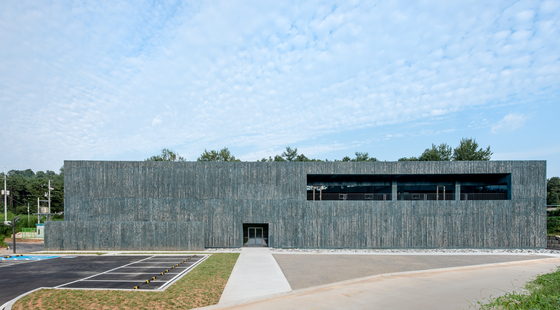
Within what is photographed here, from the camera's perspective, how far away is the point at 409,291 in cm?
1343

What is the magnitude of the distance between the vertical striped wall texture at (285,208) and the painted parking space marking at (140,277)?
8345mm

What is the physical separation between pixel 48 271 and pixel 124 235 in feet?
34.7

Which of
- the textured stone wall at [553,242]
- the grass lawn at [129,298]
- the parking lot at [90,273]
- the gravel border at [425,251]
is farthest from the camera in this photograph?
the textured stone wall at [553,242]

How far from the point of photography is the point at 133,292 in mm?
12578

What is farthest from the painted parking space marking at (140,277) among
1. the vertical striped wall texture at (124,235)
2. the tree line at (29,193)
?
the tree line at (29,193)

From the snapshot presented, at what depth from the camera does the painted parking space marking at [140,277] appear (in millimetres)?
13711

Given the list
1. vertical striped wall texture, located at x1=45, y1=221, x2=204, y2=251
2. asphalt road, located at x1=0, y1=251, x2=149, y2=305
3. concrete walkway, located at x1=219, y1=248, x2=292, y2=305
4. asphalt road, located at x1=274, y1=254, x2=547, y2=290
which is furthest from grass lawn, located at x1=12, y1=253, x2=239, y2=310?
vertical striped wall texture, located at x1=45, y1=221, x2=204, y2=251

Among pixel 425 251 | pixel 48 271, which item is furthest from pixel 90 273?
pixel 425 251

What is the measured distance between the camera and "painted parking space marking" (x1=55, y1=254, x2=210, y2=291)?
13.7 metres

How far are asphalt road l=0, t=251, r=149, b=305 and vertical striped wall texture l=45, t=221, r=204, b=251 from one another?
453 centimetres

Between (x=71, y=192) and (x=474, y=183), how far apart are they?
38.1 m

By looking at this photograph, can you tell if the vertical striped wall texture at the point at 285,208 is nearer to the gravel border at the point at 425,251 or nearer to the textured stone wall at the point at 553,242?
the gravel border at the point at 425,251

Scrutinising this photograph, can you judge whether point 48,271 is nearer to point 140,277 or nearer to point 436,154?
point 140,277

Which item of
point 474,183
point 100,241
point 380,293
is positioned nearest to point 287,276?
point 380,293
